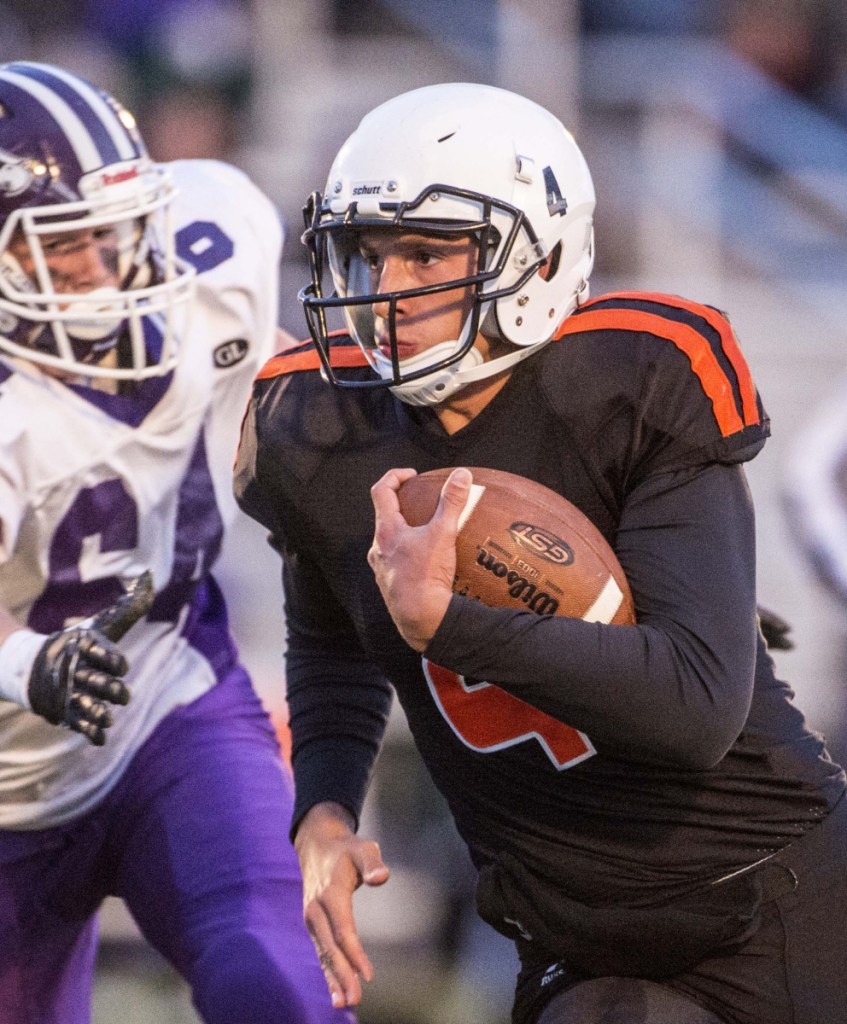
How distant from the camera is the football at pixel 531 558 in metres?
1.69

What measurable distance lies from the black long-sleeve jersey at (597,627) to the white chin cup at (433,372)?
64mm

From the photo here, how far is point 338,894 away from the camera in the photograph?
1902mm

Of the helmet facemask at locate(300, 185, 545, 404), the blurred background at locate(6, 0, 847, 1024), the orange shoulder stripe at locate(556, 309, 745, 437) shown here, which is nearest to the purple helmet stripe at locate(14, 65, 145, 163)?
the helmet facemask at locate(300, 185, 545, 404)

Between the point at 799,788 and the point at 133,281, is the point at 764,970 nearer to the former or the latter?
the point at 799,788

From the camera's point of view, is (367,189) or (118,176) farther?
(118,176)

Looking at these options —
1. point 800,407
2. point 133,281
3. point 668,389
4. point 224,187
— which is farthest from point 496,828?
point 800,407

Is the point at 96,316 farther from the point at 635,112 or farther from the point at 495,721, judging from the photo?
the point at 635,112

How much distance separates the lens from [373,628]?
1.98m

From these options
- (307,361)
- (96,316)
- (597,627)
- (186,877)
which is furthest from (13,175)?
(597,627)

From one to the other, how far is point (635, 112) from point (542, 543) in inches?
155

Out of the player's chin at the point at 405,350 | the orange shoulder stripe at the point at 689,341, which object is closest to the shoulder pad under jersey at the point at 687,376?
the orange shoulder stripe at the point at 689,341

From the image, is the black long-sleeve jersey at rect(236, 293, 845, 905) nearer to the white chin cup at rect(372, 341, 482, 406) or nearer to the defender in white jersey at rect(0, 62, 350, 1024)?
the white chin cup at rect(372, 341, 482, 406)

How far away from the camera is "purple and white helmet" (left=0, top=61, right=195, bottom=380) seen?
242 centimetres

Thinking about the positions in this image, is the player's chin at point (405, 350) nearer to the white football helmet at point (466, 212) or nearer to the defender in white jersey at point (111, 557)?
the white football helmet at point (466, 212)
